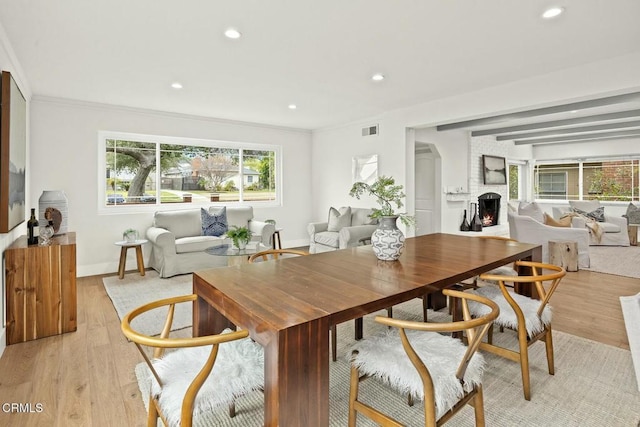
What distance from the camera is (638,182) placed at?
8547 mm

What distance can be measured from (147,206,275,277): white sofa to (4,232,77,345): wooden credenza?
1.67 m

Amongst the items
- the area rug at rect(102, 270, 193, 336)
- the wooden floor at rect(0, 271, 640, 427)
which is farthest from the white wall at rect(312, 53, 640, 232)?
the area rug at rect(102, 270, 193, 336)

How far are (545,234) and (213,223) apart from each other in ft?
16.6

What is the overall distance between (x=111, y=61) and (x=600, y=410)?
4538 mm

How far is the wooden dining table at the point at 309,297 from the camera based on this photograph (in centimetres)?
113

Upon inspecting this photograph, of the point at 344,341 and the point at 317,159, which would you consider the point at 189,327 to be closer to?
the point at 344,341

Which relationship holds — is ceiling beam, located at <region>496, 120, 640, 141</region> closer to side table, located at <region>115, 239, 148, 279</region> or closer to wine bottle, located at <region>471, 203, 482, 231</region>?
wine bottle, located at <region>471, 203, 482, 231</region>

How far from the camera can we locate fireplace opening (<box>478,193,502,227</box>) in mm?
7689

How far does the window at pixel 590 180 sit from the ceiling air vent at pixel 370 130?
685cm

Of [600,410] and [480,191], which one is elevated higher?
[480,191]

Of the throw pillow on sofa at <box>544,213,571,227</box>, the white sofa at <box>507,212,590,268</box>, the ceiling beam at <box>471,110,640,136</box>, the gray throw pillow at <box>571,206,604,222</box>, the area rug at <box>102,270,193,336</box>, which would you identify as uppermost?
the ceiling beam at <box>471,110,640,136</box>

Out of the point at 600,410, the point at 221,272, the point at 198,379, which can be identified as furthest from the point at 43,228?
the point at 600,410

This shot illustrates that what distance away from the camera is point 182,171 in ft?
19.1

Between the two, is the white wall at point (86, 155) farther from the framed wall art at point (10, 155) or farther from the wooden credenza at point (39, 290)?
the wooden credenza at point (39, 290)
